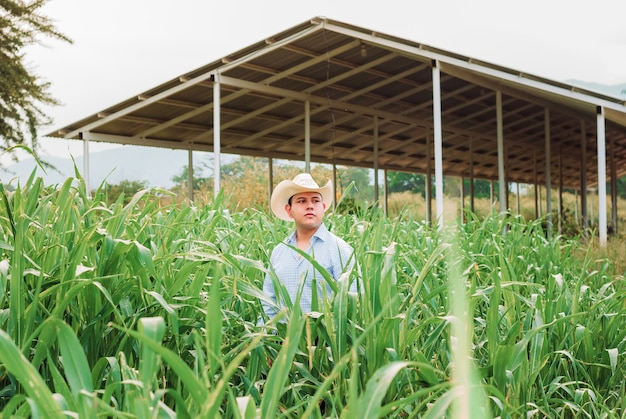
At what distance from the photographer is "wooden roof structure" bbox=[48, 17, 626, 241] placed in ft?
33.6

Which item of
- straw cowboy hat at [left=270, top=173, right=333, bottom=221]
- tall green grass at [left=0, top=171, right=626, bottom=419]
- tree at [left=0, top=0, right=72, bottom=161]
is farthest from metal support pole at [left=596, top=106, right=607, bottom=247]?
tree at [left=0, top=0, right=72, bottom=161]

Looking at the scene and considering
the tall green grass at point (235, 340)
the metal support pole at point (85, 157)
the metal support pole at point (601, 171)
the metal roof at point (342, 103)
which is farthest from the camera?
the metal support pole at point (85, 157)

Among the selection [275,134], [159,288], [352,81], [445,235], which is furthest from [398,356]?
[275,134]

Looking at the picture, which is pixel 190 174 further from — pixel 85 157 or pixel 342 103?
pixel 342 103

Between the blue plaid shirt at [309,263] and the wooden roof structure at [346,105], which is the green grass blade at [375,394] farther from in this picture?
the wooden roof structure at [346,105]

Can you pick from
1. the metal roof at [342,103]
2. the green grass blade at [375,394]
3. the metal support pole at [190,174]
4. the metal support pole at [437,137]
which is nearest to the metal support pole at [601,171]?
the metal roof at [342,103]

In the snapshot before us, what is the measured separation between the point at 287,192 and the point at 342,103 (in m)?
11.4

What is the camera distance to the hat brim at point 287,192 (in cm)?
311

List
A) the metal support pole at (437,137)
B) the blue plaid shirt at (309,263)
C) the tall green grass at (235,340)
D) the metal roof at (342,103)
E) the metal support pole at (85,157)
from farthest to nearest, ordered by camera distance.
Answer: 1. the metal support pole at (85,157)
2. the metal roof at (342,103)
3. the metal support pole at (437,137)
4. the blue plaid shirt at (309,263)
5. the tall green grass at (235,340)

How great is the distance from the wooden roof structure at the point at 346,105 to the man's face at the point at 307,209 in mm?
6915

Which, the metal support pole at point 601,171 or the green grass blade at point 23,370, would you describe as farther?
the metal support pole at point 601,171

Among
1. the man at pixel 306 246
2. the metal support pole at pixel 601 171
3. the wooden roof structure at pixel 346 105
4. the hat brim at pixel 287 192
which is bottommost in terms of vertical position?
the man at pixel 306 246

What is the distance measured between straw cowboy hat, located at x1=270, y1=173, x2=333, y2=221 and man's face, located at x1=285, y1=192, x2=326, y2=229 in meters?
0.03

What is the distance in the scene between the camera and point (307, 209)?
10.1ft
